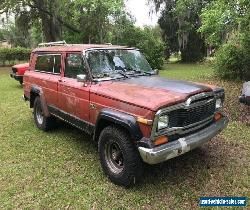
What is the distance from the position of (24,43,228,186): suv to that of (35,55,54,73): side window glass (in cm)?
19

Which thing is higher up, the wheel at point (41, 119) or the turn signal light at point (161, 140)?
the turn signal light at point (161, 140)

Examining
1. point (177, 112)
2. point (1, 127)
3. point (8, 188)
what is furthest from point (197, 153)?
point (1, 127)

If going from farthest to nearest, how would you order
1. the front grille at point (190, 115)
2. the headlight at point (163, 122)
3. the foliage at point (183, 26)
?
the foliage at point (183, 26)
the front grille at point (190, 115)
the headlight at point (163, 122)

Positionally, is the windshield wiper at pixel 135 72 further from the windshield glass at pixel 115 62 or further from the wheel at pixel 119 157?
the wheel at pixel 119 157

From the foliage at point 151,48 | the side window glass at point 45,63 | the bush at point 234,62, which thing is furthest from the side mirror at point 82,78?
the foliage at point 151,48

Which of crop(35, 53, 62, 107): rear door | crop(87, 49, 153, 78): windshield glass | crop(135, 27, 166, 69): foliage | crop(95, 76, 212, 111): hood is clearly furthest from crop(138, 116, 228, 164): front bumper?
crop(135, 27, 166, 69): foliage

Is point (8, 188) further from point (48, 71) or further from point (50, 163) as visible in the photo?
point (48, 71)

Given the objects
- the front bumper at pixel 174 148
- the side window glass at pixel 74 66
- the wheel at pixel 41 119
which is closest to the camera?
the front bumper at pixel 174 148

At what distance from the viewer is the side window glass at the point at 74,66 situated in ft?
19.9

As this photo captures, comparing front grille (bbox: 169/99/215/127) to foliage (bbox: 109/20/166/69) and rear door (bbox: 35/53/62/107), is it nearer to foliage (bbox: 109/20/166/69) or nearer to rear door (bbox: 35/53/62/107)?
rear door (bbox: 35/53/62/107)

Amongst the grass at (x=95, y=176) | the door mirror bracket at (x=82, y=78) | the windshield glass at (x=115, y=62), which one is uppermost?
the windshield glass at (x=115, y=62)

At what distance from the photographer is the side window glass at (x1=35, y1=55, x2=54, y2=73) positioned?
732cm

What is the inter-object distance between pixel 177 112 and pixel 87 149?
2.66 m

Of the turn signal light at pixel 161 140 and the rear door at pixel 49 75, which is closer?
the turn signal light at pixel 161 140
